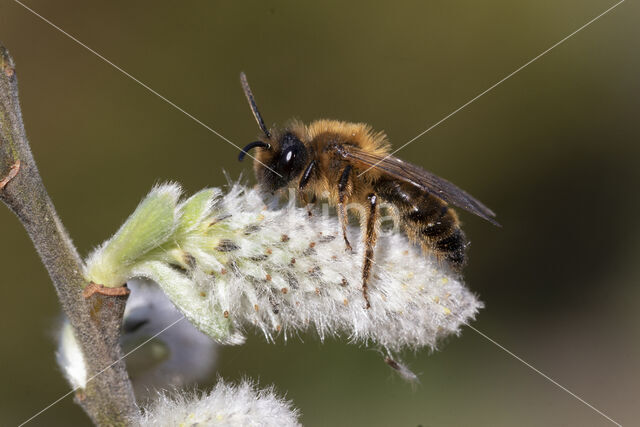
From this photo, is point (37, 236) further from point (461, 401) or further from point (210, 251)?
point (461, 401)

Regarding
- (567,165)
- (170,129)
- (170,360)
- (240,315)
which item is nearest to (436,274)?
(240,315)

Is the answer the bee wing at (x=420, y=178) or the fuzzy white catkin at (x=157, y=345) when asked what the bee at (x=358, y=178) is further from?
the fuzzy white catkin at (x=157, y=345)

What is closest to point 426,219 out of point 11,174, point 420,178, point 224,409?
point 420,178

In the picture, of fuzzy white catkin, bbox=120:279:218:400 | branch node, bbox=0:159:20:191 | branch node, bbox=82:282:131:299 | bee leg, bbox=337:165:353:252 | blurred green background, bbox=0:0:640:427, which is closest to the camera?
branch node, bbox=0:159:20:191

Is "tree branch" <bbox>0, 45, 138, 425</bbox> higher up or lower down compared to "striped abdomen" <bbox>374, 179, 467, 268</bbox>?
higher up

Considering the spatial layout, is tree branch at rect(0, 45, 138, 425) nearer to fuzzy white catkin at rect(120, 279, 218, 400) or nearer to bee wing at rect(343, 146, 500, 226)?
fuzzy white catkin at rect(120, 279, 218, 400)

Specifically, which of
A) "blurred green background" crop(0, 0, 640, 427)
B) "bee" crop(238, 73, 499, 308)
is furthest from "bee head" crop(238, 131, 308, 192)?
"blurred green background" crop(0, 0, 640, 427)
